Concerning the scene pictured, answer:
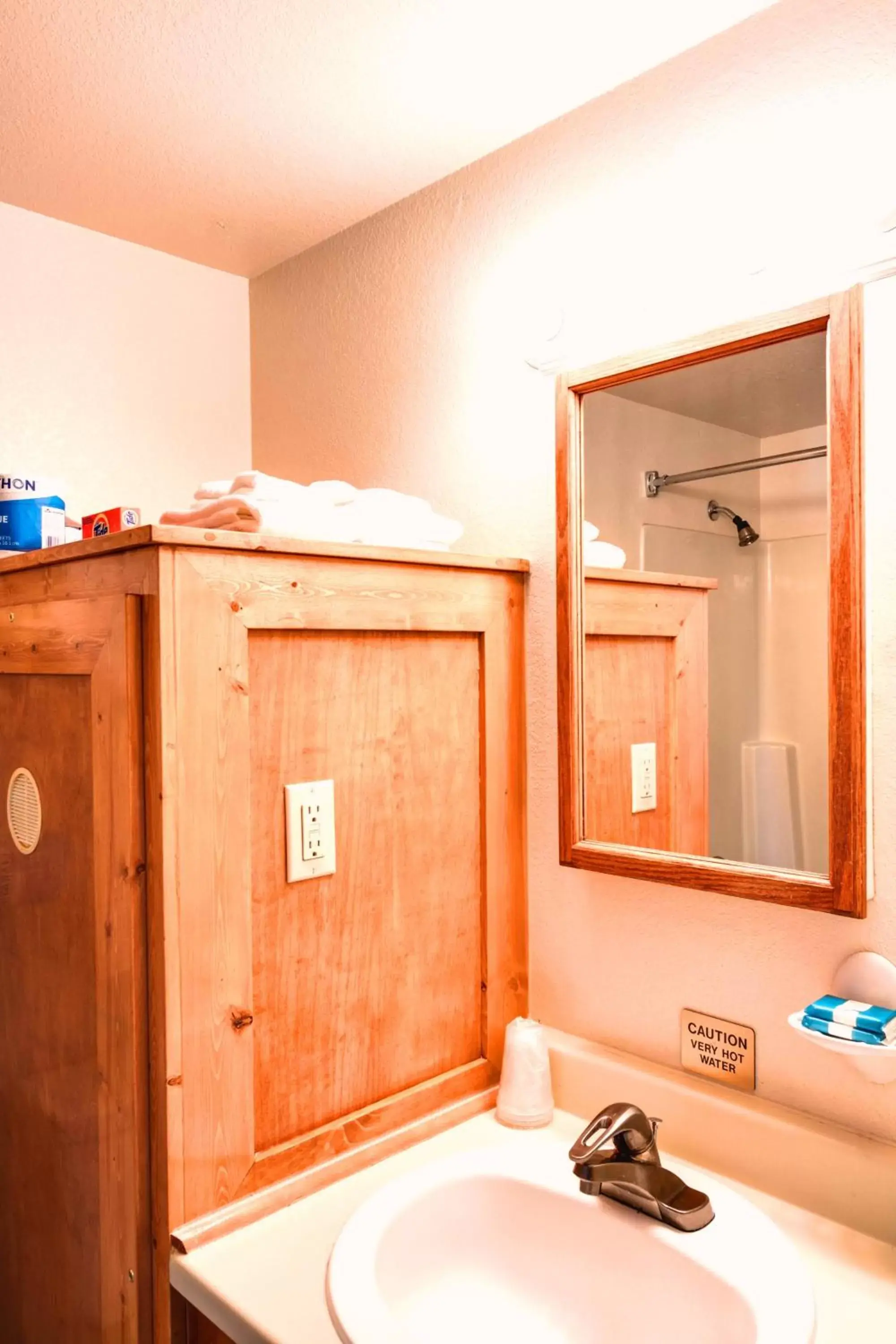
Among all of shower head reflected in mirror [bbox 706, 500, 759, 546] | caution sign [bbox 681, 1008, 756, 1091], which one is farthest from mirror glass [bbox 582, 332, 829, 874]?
caution sign [bbox 681, 1008, 756, 1091]

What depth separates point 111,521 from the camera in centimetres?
143

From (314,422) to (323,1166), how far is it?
1329 millimetres

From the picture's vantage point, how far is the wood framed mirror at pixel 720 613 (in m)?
1.10

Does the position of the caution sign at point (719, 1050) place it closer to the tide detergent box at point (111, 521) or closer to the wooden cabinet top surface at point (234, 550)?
the wooden cabinet top surface at point (234, 550)

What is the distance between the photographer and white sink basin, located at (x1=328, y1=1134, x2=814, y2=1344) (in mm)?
971

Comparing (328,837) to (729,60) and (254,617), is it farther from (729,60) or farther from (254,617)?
(729,60)

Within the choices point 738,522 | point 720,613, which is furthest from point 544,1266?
point 738,522

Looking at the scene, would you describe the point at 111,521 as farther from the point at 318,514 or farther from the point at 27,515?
the point at 318,514

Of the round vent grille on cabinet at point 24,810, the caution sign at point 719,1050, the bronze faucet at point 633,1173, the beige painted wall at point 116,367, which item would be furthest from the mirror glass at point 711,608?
the beige painted wall at point 116,367

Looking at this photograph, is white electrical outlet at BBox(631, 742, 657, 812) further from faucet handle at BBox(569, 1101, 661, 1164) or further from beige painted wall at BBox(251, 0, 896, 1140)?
faucet handle at BBox(569, 1101, 661, 1164)

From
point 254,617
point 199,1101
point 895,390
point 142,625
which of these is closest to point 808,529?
point 895,390

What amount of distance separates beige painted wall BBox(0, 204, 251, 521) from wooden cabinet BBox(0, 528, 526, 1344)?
1.58ft

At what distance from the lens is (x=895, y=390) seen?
3.57 feet

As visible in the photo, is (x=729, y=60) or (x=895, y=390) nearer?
(x=895, y=390)
